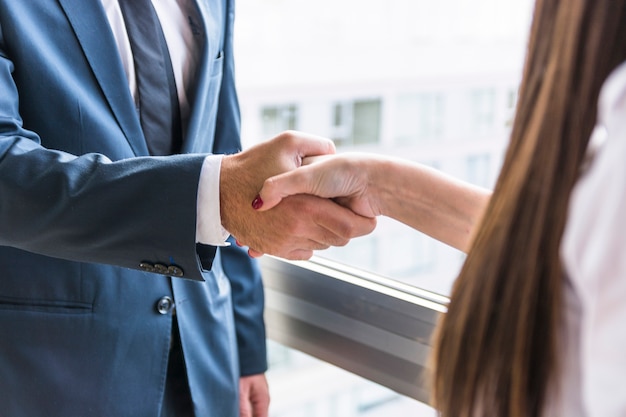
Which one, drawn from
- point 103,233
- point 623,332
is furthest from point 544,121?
point 103,233

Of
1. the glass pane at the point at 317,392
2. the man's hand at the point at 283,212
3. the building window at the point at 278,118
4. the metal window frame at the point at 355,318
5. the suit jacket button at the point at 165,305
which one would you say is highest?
the man's hand at the point at 283,212

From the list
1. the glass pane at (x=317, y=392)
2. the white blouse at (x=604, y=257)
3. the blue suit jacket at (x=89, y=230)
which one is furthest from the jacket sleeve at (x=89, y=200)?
the glass pane at (x=317, y=392)

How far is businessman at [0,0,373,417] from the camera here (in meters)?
1.16

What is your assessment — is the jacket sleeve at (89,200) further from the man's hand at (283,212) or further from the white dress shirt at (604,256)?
the white dress shirt at (604,256)

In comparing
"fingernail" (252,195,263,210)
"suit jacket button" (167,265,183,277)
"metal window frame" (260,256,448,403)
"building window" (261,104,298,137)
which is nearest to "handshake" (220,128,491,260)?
"fingernail" (252,195,263,210)

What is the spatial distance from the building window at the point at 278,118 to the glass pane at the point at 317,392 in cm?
65

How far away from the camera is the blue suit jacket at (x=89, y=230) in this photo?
116cm

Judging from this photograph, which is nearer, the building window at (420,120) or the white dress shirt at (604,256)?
the white dress shirt at (604,256)

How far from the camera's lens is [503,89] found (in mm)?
1769

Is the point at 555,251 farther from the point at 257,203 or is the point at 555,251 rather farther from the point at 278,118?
the point at 278,118

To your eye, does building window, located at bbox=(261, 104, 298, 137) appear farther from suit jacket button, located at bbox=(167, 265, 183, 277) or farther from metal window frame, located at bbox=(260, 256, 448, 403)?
suit jacket button, located at bbox=(167, 265, 183, 277)

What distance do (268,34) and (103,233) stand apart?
1.32 meters

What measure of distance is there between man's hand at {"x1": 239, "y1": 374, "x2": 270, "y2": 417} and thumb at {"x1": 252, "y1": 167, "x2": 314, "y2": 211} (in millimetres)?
571

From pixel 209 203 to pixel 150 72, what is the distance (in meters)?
0.32
